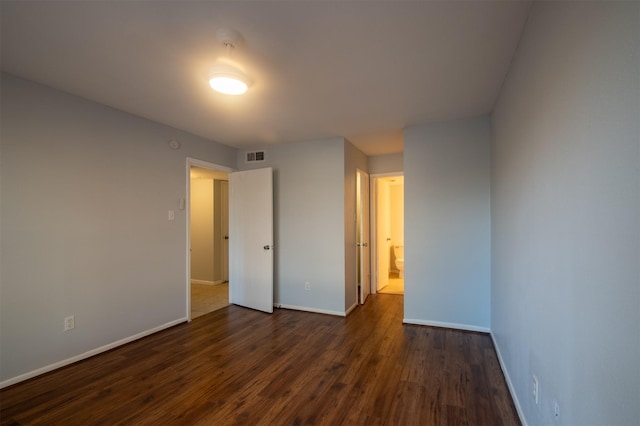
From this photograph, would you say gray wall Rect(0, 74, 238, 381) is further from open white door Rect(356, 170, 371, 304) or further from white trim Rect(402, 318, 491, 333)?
white trim Rect(402, 318, 491, 333)

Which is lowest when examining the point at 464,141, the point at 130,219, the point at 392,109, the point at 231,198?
the point at 130,219

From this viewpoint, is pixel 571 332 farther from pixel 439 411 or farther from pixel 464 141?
pixel 464 141

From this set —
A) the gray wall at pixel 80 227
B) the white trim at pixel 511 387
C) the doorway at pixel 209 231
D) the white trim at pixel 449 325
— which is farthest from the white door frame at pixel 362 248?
the doorway at pixel 209 231

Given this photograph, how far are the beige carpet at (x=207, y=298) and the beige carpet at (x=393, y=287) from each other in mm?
2859

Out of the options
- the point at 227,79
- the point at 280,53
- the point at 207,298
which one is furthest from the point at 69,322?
the point at 280,53

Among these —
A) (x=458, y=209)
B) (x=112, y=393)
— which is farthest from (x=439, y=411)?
(x=112, y=393)

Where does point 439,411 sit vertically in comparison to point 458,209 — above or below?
below

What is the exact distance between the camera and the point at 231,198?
4621mm

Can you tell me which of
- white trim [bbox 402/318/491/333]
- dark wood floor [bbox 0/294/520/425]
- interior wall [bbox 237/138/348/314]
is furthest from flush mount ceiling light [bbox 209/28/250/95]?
white trim [bbox 402/318/491/333]

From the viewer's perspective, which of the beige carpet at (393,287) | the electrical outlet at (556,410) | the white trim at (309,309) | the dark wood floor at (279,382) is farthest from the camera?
the beige carpet at (393,287)

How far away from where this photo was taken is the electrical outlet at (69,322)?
8.58ft

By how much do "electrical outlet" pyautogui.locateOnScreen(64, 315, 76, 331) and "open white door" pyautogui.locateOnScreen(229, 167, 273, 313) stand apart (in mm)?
2113

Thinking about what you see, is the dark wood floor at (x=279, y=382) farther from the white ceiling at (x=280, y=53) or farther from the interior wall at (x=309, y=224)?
the white ceiling at (x=280, y=53)

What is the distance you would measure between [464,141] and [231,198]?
136 inches
